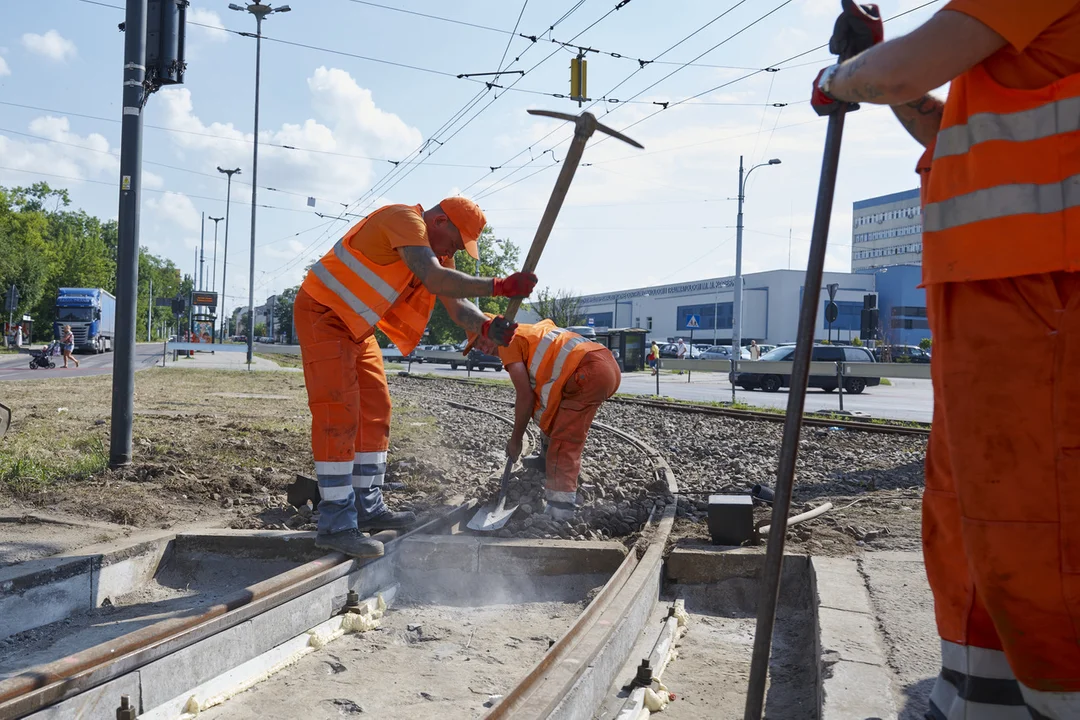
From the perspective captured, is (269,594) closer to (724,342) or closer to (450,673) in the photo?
(450,673)

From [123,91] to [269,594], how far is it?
4800 mm

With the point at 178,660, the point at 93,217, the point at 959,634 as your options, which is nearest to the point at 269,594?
the point at 178,660

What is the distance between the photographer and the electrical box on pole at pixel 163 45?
679 cm

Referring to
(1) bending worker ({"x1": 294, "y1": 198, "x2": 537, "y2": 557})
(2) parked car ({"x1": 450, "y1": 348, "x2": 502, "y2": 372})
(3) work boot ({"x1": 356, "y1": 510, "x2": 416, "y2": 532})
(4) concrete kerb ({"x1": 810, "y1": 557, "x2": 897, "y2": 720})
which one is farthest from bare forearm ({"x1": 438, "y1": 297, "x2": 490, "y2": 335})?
(2) parked car ({"x1": 450, "y1": 348, "x2": 502, "y2": 372})

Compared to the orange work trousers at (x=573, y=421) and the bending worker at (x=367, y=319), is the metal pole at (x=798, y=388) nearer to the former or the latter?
the bending worker at (x=367, y=319)

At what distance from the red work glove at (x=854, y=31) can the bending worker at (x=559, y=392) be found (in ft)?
11.8

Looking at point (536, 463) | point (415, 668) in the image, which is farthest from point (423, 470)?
point (415, 668)

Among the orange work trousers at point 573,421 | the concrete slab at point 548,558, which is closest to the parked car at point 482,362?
the orange work trousers at point 573,421

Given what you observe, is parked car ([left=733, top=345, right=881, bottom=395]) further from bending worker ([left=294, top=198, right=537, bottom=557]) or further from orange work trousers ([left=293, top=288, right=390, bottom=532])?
orange work trousers ([left=293, top=288, right=390, bottom=532])

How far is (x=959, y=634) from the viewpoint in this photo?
1.88m

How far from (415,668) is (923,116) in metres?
2.67

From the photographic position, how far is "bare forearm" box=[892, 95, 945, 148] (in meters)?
2.25

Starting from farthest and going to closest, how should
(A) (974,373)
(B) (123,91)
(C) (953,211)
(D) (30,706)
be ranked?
(B) (123,91) → (D) (30,706) → (C) (953,211) → (A) (974,373)

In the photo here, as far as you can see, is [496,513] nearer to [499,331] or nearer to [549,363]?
[549,363]
